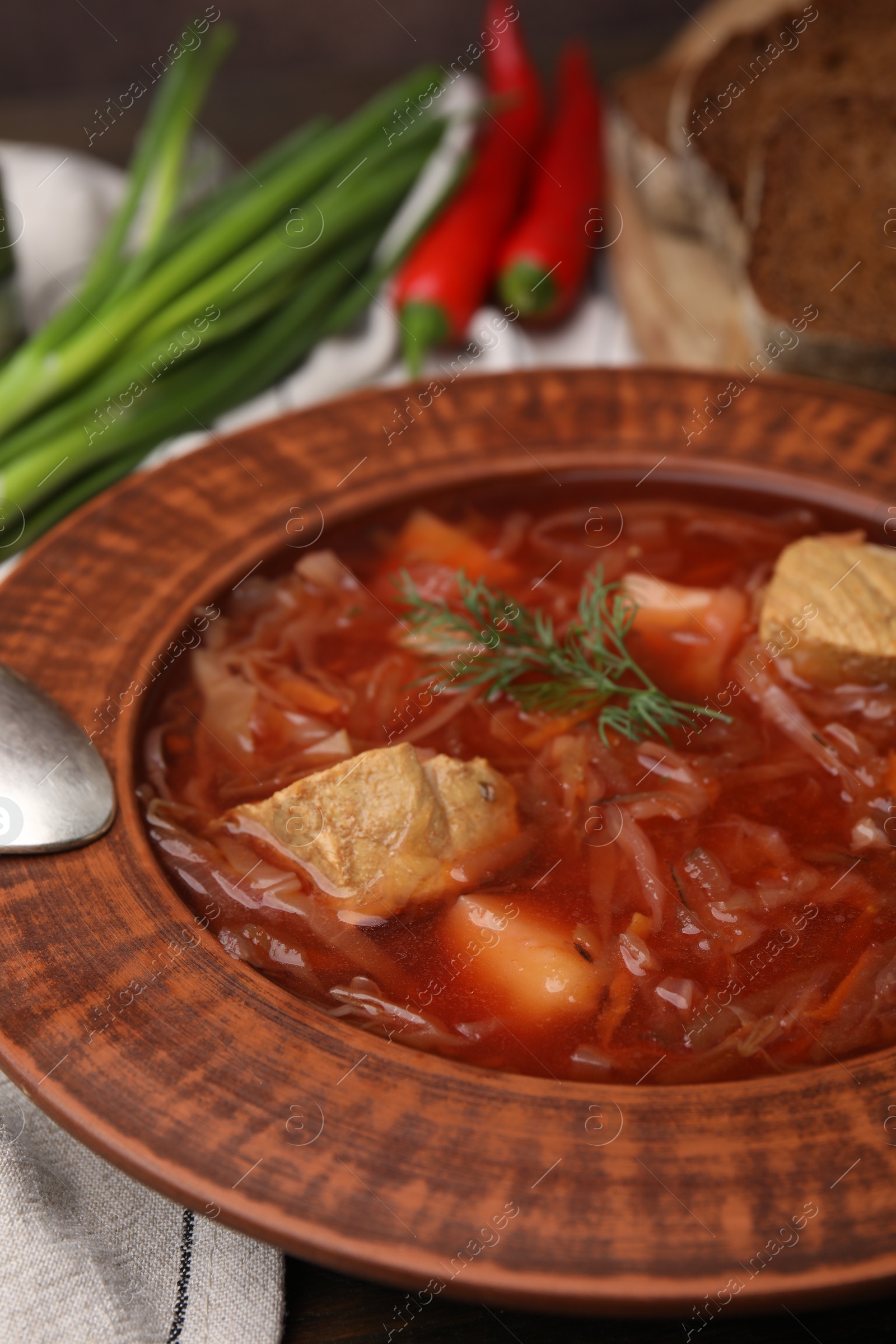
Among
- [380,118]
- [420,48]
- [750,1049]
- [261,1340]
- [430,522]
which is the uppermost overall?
[420,48]

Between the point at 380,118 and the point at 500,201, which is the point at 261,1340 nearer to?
the point at 380,118

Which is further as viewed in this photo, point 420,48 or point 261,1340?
point 420,48

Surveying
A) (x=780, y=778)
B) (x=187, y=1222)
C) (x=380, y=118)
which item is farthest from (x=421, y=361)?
(x=187, y=1222)

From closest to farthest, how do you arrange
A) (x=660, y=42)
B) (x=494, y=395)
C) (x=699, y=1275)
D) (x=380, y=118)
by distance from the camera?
(x=699, y=1275)
(x=494, y=395)
(x=380, y=118)
(x=660, y=42)

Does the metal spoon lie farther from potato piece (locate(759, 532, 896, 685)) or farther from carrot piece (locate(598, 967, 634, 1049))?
potato piece (locate(759, 532, 896, 685))

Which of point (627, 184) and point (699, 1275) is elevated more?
point (627, 184)

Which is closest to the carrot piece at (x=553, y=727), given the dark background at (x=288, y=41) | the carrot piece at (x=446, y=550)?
the carrot piece at (x=446, y=550)

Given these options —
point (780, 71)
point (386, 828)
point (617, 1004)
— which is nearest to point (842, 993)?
point (617, 1004)
